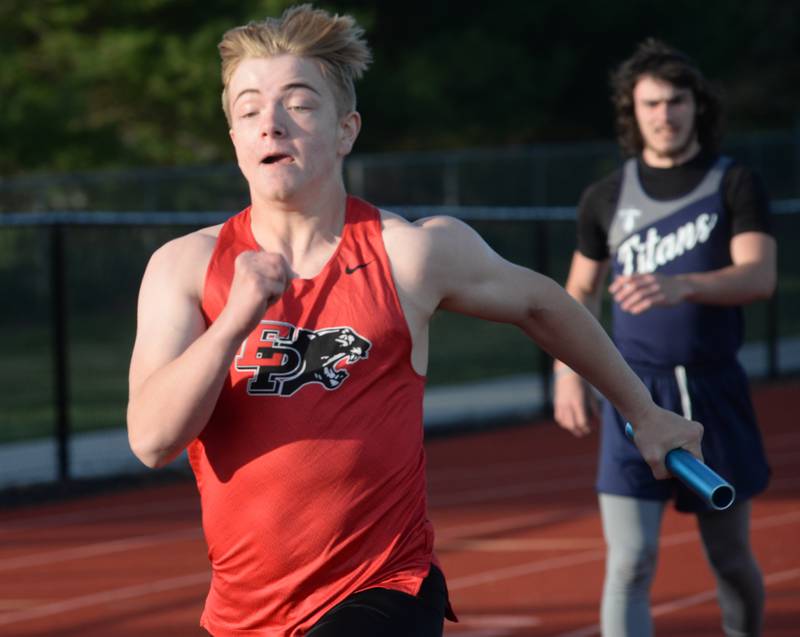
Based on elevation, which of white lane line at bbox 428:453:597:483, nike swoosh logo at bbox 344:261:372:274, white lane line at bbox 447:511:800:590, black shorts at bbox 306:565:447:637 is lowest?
white lane line at bbox 428:453:597:483

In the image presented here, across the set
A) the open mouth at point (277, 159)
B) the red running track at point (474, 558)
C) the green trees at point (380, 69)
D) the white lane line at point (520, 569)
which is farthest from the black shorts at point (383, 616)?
the green trees at point (380, 69)

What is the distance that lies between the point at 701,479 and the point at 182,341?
0.99 m

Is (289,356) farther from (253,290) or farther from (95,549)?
(95,549)

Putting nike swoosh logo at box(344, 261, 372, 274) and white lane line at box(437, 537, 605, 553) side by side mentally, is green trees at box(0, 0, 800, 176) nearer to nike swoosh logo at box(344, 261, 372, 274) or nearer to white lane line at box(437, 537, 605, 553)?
white lane line at box(437, 537, 605, 553)

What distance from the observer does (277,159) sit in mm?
2900

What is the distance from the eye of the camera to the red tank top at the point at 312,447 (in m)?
2.92

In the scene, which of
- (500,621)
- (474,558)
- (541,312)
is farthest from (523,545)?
(541,312)

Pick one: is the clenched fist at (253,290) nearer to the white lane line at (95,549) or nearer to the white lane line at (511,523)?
the white lane line at (95,549)

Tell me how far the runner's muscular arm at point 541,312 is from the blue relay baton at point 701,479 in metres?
0.07

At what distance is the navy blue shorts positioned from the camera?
4828mm

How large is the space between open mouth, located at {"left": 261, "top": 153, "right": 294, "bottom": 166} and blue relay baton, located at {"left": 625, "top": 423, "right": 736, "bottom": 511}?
96cm

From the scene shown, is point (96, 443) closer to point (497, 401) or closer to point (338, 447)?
point (497, 401)

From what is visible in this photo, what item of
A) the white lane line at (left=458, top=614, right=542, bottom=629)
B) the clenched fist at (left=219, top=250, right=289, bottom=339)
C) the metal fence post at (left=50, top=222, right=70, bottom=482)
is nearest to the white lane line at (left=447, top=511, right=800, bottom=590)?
the white lane line at (left=458, top=614, right=542, bottom=629)

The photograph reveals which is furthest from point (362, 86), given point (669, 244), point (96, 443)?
point (669, 244)
